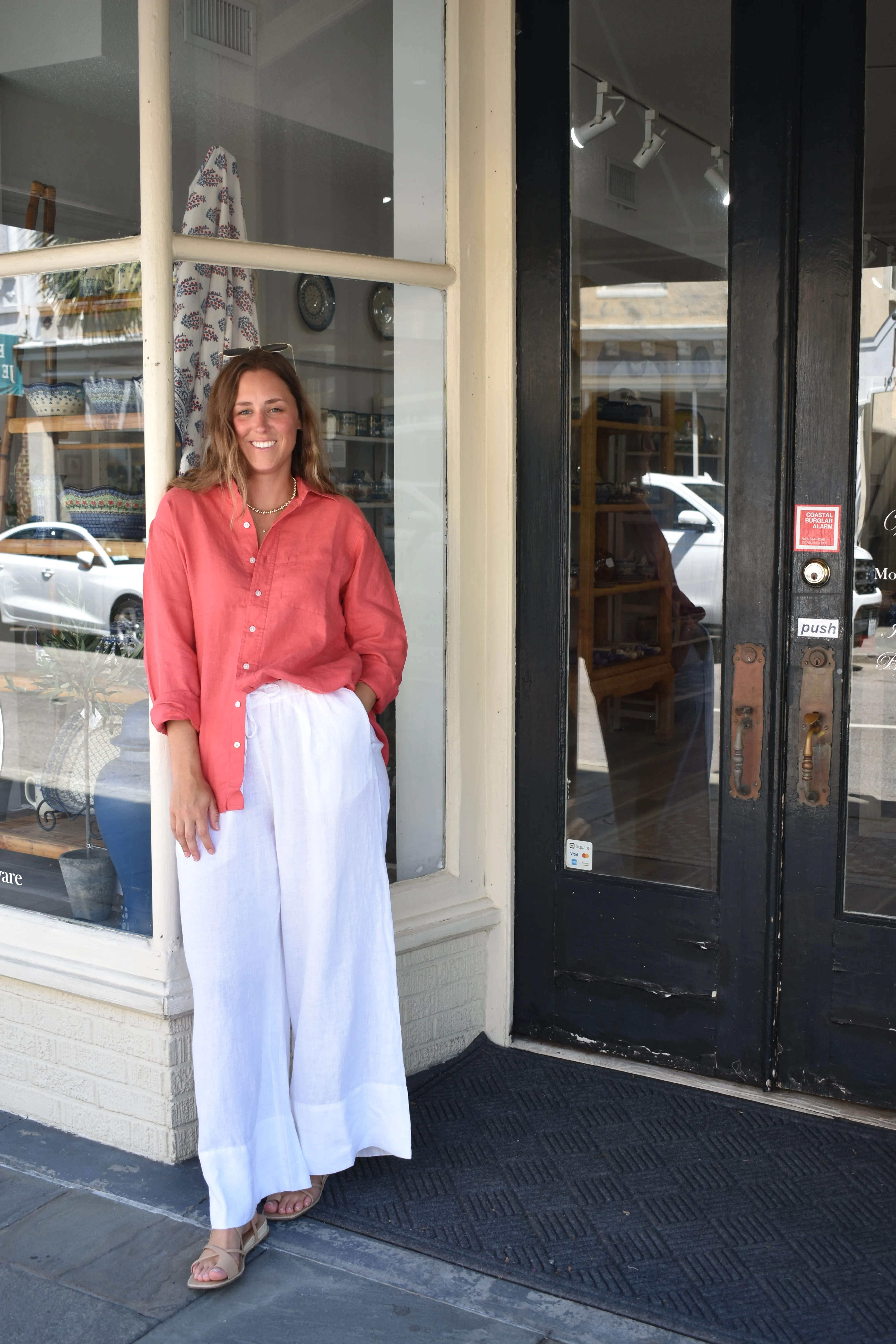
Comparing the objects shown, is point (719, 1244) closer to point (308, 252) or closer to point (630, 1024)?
point (630, 1024)

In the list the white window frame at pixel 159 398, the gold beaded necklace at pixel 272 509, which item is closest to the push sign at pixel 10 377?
the white window frame at pixel 159 398

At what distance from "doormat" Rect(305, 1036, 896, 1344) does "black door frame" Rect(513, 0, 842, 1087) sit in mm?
210

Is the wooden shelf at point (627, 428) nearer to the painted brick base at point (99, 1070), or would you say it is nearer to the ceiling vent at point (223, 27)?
the ceiling vent at point (223, 27)

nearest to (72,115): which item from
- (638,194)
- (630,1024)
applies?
(638,194)

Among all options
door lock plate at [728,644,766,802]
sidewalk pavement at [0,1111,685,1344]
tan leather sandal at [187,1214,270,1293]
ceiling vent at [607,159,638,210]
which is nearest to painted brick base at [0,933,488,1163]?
sidewalk pavement at [0,1111,685,1344]

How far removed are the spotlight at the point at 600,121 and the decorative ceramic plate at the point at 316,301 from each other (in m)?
0.74

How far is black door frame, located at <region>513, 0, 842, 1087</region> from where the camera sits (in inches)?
114

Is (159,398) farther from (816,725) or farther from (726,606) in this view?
(816,725)

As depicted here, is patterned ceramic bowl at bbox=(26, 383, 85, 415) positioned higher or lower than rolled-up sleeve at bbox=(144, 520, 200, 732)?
higher

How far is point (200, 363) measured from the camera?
9.73ft

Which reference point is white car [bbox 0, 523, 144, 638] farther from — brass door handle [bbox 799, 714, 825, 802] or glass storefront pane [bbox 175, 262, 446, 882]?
brass door handle [bbox 799, 714, 825, 802]

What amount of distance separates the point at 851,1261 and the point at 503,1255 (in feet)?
2.27

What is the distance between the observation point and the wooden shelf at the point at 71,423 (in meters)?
3.00

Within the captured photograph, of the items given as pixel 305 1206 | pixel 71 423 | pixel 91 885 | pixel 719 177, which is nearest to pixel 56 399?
pixel 71 423
